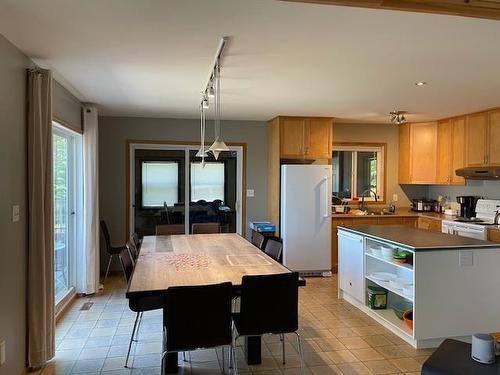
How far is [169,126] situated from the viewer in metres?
6.14

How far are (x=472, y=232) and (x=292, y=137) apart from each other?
2667mm

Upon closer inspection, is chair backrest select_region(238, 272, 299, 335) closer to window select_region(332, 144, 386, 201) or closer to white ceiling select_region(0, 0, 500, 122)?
white ceiling select_region(0, 0, 500, 122)

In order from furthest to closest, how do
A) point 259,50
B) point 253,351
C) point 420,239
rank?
point 420,239 < point 253,351 < point 259,50

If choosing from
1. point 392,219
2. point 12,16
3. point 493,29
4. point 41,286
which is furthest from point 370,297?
point 12,16

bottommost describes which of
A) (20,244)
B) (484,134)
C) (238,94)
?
(20,244)

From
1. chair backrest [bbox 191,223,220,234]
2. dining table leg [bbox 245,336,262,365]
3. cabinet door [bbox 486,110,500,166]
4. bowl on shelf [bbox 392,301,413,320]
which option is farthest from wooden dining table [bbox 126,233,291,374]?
cabinet door [bbox 486,110,500,166]

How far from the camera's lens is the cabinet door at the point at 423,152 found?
626cm

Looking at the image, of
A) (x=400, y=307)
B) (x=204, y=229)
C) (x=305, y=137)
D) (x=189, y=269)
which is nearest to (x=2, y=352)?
(x=189, y=269)

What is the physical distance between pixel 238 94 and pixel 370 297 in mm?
2543

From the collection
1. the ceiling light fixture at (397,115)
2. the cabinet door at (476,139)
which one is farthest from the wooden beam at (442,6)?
the cabinet door at (476,139)

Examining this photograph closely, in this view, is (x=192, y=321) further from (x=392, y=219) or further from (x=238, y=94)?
(x=392, y=219)

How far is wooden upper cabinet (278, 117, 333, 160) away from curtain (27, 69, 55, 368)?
3474 millimetres

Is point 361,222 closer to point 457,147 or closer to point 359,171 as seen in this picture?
point 359,171

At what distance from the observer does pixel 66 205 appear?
4.76 meters
